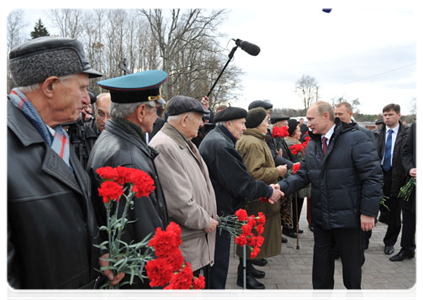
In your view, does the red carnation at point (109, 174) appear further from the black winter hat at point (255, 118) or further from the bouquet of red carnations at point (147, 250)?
the black winter hat at point (255, 118)

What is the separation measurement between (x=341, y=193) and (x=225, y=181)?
4.00ft

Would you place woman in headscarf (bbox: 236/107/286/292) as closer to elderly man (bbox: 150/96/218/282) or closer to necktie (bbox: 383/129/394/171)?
elderly man (bbox: 150/96/218/282)

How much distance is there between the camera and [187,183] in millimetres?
2656

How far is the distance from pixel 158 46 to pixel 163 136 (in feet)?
99.1

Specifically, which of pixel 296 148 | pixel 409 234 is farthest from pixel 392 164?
pixel 296 148

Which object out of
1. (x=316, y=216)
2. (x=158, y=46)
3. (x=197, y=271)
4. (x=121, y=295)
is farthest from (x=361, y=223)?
(x=158, y=46)

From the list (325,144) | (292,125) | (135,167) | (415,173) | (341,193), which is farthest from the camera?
(292,125)

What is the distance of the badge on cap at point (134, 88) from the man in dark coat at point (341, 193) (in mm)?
2021

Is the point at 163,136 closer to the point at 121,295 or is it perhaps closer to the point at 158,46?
the point at 121,295

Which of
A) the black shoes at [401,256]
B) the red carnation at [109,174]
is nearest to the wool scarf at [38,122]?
the red carnation at [109,174]

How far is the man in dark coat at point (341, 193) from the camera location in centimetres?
326

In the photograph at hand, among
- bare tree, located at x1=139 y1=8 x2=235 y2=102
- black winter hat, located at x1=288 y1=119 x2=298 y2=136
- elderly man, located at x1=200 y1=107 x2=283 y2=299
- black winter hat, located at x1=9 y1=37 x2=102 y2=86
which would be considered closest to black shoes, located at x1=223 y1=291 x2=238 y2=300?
elderly man, located at x1=200 y1=107 x2=283 y2=299

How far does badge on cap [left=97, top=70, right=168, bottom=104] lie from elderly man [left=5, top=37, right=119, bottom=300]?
2.10 ft

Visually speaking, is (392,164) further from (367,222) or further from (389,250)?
(367,222)
